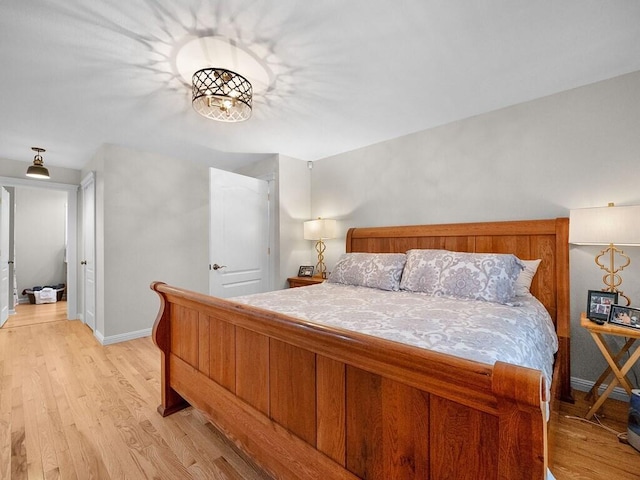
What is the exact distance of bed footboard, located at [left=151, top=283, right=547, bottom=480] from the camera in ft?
2.15

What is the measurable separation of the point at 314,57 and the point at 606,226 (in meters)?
2.08

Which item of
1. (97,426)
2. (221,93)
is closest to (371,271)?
(221,93)

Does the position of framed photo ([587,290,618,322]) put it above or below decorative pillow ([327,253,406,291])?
below

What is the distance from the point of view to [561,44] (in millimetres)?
1729

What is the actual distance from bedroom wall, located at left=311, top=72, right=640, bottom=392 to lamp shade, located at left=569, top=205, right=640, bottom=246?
371 millimetres

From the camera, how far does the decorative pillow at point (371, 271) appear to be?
2.46m

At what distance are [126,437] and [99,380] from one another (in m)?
1.00

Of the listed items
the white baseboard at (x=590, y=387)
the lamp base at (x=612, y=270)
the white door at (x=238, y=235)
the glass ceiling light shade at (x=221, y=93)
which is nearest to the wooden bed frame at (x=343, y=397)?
the white baseboard at (x=590, y=387)

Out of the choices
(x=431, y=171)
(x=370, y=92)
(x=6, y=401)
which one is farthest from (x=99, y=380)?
(x=431, y=171)

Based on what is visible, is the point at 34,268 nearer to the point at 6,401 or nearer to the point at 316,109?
the point at 6,401

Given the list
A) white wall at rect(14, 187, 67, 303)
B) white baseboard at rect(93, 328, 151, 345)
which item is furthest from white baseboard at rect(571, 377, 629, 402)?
white wall at rect(14, 187, 67, 303)

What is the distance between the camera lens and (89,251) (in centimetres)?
383

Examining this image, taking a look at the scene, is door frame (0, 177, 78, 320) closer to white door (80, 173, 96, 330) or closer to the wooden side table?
white door (80, 173, 96, 330)

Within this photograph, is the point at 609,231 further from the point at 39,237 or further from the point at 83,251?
the point at 39,237
